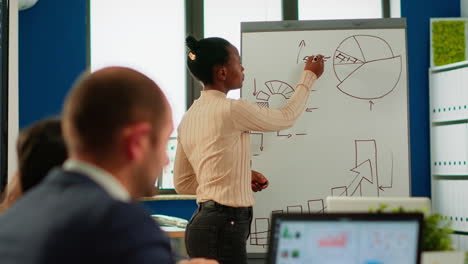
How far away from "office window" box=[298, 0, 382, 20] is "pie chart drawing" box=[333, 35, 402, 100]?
107 cm

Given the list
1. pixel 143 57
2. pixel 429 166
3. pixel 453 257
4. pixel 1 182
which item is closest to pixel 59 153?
pixel 453 257

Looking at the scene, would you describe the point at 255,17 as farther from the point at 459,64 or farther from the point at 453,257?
the point at 453,257

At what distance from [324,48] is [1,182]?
6.36 feet

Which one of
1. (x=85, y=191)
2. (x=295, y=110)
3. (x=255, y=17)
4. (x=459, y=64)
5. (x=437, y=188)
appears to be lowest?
(x=437, y=188)

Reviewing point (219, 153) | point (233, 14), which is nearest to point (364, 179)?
point (219, 153)

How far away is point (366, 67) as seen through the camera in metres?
3.81

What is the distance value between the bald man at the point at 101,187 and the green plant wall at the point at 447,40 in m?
4.05

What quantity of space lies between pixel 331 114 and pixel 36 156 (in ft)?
8.57

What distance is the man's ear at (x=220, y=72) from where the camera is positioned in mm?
2539

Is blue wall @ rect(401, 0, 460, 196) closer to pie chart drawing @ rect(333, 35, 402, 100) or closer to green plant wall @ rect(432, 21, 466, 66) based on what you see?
green plant wall @ rect(432, 21, 466, 66)

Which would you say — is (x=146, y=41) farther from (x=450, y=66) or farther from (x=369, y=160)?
(x=450, y=66)

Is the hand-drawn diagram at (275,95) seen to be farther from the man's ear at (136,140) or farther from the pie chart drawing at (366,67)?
the man's ear at (136,140)

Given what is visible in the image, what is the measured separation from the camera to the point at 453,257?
146 cm

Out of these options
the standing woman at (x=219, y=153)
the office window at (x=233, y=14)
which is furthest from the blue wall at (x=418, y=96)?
the standing woman at (x=219, y=153)
